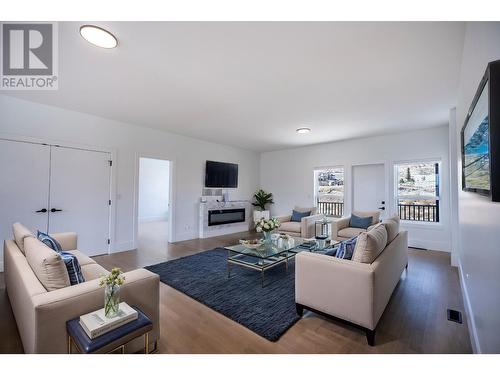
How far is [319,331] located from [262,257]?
46.0 inches

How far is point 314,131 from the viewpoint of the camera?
507 cm

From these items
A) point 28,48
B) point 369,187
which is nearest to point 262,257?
point 28,48

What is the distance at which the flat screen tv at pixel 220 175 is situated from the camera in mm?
6168

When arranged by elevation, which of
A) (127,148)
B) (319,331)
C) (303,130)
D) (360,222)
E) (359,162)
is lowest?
(319,331)

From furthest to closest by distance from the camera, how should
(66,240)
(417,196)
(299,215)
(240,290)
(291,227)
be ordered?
(299,215) → (291,227) → (417,196) → (66,240) → (240,290)

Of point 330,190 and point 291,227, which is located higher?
point 330,190

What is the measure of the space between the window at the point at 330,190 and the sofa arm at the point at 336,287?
14.7 feet

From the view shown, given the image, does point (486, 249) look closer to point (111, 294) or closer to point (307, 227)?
point (111, 294)

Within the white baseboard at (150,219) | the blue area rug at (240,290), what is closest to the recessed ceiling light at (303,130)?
the blue area rug at (240,290)

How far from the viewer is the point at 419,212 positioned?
5086 mm

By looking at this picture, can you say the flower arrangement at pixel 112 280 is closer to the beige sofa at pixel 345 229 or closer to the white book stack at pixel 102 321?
the white book stack at pixel 102 321

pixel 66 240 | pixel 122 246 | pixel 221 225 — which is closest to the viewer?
pixel 66 240

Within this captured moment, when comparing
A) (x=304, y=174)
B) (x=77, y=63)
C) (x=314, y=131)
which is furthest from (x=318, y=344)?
(x=304, y=174)
